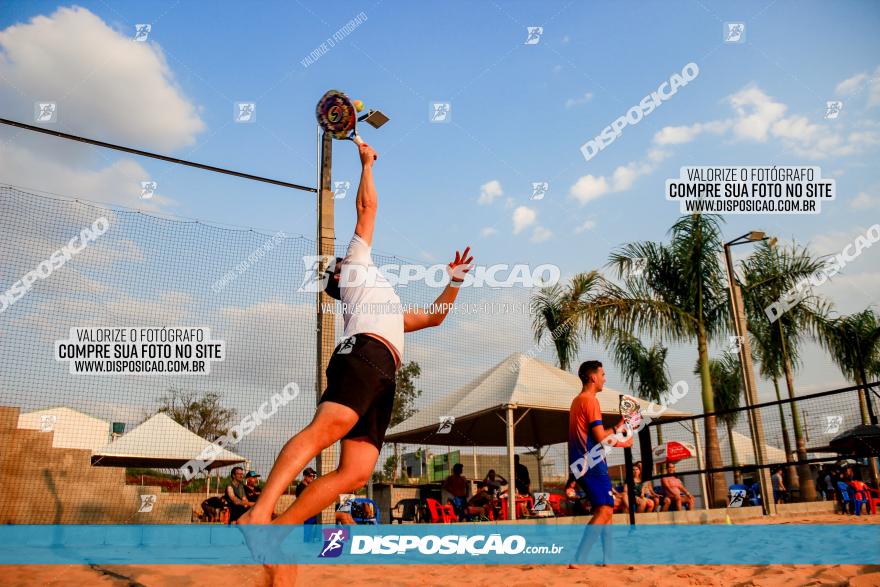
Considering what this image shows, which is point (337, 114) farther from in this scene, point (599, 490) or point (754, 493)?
point (754, 493)

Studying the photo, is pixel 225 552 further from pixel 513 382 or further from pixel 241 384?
pixel 513 382

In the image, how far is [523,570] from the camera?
14.4 feet

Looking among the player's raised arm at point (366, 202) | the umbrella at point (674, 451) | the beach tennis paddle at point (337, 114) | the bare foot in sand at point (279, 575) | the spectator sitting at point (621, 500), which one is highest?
the beach tennis paddle at point (337, 114)

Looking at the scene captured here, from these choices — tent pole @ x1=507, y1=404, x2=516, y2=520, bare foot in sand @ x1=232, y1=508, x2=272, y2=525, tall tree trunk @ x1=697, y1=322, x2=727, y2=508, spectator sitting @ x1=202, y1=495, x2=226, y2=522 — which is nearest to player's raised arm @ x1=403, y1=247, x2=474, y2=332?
bare foot in sand @ x1=232, y1=508, x2=272, y2=525

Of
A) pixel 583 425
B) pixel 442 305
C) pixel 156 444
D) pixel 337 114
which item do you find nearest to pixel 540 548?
pixel 583 425

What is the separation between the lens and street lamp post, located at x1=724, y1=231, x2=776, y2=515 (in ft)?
40.3

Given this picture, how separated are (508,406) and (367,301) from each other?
888 centimetres

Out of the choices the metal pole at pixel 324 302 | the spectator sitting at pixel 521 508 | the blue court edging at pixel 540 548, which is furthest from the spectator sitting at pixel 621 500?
the metal pole at pixel 324 302

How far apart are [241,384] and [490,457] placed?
22.7 m

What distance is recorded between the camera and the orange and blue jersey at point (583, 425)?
189 inches

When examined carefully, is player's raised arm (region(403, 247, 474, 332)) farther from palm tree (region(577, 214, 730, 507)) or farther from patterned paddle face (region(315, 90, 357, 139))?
palm tree (region(577, 214, 730, 507))

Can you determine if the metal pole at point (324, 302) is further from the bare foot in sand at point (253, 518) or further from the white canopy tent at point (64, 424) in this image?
the bare foot in sand at point (253, 518)

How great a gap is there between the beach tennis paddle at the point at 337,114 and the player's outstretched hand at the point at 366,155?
768 mm

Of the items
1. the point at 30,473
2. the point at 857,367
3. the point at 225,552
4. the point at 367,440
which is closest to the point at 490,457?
the point at 857,367
